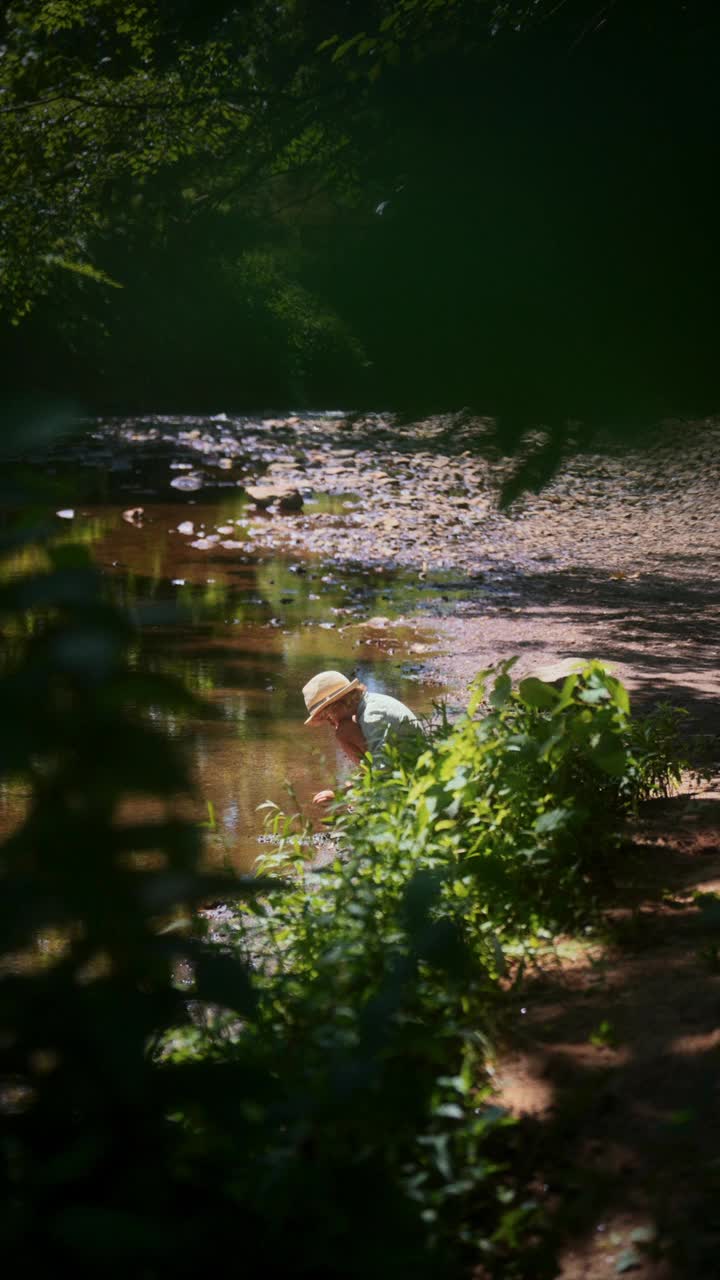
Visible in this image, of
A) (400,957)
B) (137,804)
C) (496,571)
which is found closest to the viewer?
(137,804)

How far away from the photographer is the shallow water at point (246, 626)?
2.66 meters

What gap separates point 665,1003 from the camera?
2.78 m

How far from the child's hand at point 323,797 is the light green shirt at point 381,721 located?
0.35 metres

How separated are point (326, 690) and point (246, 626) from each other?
3.13m

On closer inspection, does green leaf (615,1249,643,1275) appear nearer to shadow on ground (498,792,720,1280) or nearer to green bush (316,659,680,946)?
shadow on ground (498,792,720,1280)

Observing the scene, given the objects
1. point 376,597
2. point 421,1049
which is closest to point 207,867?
point 421,1049

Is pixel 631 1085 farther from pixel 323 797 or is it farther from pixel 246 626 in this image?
pixel 246 626

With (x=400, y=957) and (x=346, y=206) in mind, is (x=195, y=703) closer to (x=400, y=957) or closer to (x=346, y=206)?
(x=400, y=957)

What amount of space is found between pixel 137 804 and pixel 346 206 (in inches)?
30.0

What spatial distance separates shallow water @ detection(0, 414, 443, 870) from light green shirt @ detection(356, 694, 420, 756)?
1.52 feet

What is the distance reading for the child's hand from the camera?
216 inches

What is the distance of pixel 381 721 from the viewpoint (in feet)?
17.0

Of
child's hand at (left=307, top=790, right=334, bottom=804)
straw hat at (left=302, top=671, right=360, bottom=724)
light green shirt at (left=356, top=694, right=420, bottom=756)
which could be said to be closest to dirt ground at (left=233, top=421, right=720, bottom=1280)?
light green shirt at (left=356, top=694, right=420, bottom=756)

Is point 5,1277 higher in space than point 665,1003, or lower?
higher
